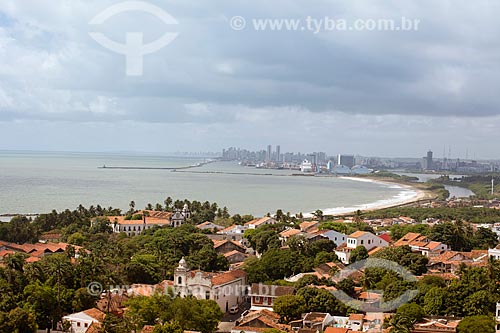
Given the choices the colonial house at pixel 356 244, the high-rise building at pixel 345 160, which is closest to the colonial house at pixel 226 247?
the colonial house at pixel 356 244

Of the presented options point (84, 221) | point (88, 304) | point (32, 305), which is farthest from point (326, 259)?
point (84, 221)

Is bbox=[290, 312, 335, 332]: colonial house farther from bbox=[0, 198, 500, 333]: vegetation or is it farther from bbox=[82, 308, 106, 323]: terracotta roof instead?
bbox=[82, 308, 106, 323]: terracotta roof

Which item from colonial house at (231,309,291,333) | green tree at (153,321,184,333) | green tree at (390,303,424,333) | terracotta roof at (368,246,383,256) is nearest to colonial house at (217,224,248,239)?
terracotta roof at (368,246,383,256)

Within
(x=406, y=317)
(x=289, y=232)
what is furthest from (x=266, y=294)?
(x=289, y=232)

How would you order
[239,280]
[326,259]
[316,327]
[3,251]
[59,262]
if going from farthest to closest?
[3,251], [326,259], [239,280], [59,262], [316,327]

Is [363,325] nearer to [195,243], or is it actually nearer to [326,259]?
[326,259]

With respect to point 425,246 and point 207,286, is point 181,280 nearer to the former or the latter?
point 207,286
